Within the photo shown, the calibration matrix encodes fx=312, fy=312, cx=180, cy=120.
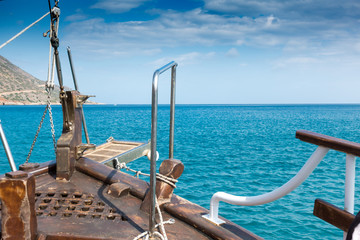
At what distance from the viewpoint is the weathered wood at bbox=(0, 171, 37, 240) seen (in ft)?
7.82

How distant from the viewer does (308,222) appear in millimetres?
9352

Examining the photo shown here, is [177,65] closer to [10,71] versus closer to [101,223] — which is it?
[101,223]

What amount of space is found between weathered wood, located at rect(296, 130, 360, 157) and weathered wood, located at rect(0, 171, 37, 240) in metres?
2.05

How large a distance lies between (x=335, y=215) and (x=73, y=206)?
2489 mm

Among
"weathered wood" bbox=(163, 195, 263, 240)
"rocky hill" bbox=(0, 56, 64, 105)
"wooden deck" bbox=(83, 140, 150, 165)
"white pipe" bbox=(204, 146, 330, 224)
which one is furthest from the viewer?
"rocky hill" bbox=(0, 56, 64, 105)

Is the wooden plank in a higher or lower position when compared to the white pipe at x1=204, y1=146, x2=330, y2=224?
lower

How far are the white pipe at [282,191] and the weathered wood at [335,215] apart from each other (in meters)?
0.18

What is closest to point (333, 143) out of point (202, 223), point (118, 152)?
point (202, 223)

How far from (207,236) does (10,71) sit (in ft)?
471

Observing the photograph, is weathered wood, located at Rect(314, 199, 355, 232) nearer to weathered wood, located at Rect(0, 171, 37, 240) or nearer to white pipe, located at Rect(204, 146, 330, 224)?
white pipe, located at Rect(204, 146, 330, 224)

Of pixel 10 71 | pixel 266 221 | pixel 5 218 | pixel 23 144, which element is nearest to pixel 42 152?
pixel 23 144

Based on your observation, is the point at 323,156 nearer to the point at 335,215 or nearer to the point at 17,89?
the point at 335,215

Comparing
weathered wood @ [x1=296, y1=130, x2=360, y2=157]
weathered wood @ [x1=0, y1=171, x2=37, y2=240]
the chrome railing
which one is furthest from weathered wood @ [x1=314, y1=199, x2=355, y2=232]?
weathered wood @ [x1=0, y1=171, x2=37, y2=240]

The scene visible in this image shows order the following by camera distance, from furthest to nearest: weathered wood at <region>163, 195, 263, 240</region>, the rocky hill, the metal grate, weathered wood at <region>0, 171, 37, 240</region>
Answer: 1. the rocky hill
2. the metal grate
3. weathered wood at <region>163, 195, 263, 240</region>
4. weathered wood at <region>0, 171, 37, 240</region>
